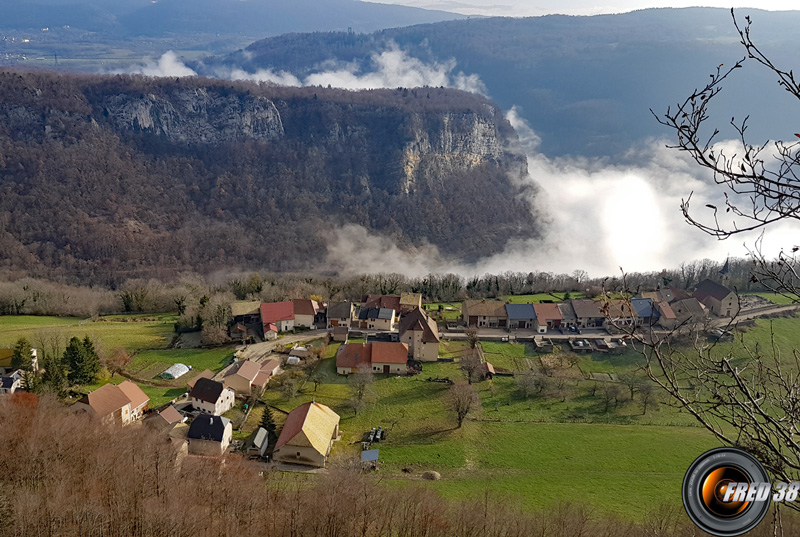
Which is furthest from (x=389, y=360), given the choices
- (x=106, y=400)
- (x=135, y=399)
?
(x=106, y=400)

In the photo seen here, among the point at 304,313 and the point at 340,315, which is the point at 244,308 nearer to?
the point at 304,313

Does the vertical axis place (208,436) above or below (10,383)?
below

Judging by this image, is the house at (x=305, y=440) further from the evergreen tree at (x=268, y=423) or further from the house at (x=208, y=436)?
the house at (x=208, y=436)

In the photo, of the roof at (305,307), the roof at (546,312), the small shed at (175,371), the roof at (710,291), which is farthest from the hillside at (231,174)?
the roof at (710,291)

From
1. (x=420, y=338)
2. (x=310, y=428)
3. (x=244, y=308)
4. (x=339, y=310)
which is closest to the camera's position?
(x=310, y=428)

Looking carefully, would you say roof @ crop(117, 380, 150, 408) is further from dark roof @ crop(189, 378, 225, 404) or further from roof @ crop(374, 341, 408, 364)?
roof @ crop(374, 341, 408, 364)

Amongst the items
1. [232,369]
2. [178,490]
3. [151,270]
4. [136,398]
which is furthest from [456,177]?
[178,490]

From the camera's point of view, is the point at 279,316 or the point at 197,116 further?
the point at 197,116

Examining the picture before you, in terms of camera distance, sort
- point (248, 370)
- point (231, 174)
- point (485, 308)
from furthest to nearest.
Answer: point (231, 174), point (485, 308), point (248, 370)
